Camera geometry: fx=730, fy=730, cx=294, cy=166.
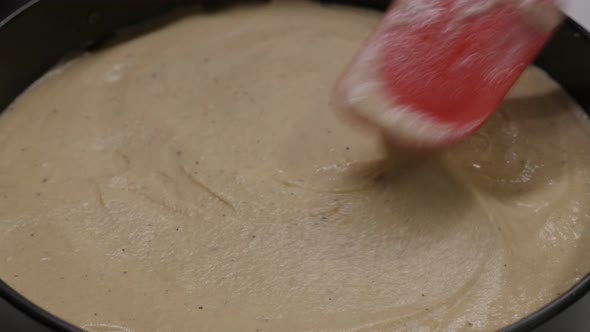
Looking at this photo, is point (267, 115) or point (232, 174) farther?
point (267, 115)

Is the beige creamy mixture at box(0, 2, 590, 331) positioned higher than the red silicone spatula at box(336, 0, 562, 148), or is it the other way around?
the red silicone spatula at box(336, 0, 562, 148)

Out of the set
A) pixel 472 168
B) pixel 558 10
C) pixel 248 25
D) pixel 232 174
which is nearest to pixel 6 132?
pixel 232 174

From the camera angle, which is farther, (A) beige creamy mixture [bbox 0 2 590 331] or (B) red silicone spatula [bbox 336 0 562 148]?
(B) red silicone spatula [bbox 336 0 562 148]

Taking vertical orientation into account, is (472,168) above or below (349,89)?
below

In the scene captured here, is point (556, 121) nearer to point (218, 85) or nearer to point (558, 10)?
point (558, 10)
